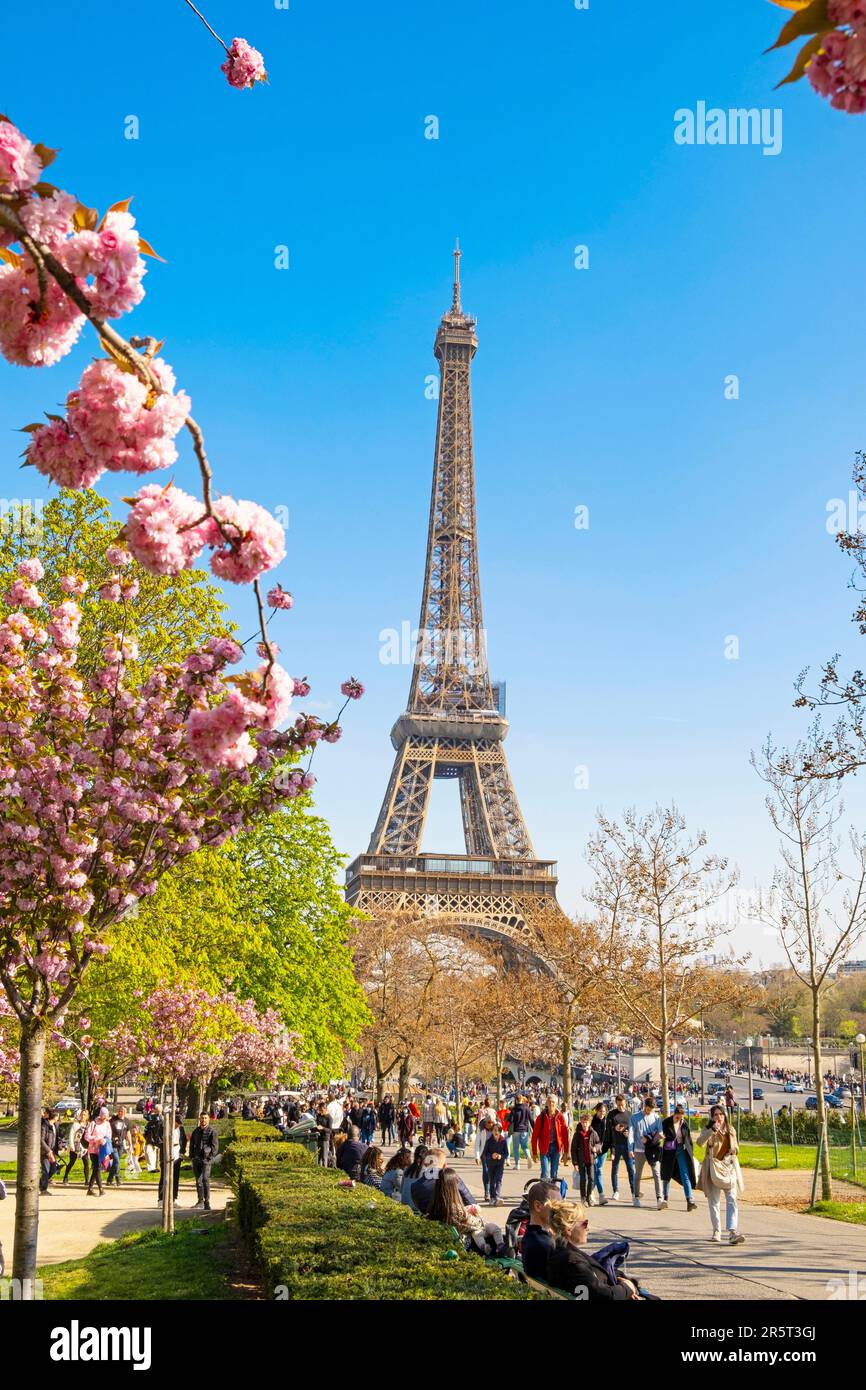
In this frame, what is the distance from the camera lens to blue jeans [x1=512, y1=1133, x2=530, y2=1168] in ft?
88.6

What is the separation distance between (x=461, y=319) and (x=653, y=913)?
225 feet

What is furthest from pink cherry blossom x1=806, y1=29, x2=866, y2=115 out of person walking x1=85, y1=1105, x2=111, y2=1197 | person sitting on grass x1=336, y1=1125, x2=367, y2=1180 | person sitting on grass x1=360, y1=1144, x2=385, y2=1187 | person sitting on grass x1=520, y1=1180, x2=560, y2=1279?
person walking x1=85, y1=1105, x2=111, y2=1197

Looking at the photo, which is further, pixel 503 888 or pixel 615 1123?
pixel 503 888

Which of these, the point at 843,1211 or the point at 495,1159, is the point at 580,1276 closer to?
the point at 495,1159

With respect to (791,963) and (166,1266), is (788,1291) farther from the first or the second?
(791,963)

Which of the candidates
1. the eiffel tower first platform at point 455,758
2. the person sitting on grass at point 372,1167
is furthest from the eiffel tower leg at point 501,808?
the person sitting on grass at point 372,1167

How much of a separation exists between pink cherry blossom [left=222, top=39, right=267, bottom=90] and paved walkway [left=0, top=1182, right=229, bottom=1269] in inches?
582

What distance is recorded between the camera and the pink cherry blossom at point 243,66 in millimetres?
5852

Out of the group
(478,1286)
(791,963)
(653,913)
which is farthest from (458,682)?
(478,1286)

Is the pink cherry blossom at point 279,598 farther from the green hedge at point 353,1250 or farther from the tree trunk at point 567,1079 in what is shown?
the tree trunk at point 567,1079

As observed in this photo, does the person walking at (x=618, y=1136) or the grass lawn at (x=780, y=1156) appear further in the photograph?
the grass lawn at (x=780, y=1156)

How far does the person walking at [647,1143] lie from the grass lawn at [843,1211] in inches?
100

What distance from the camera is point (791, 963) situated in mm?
21766

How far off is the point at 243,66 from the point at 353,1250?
25.0 ft
